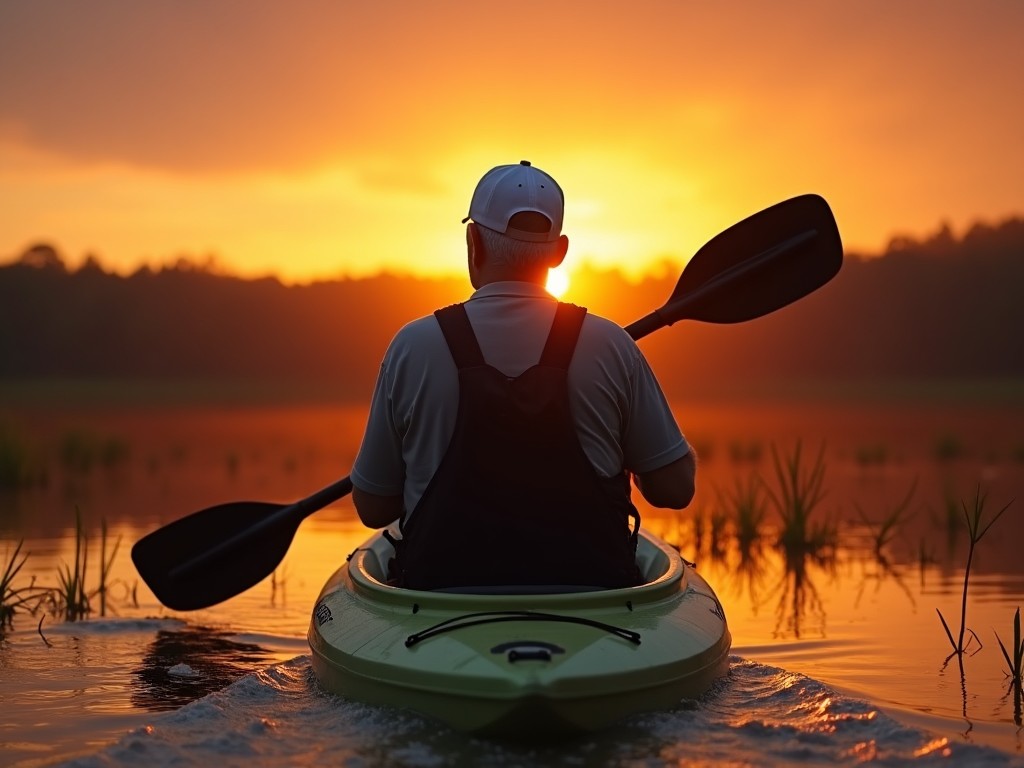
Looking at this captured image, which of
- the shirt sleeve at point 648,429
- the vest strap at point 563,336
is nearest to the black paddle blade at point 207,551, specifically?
the shirt sleeve at point 648,429

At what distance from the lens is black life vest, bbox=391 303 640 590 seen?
130 inches

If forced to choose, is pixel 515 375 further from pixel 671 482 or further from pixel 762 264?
pixel 762 264

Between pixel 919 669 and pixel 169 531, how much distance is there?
333 cm

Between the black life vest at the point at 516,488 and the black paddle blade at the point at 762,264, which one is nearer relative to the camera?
the black life vest at the point at 516,488

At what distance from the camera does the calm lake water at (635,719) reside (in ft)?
9.82

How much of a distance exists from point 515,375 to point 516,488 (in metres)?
0.31

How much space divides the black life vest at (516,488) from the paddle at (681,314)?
1654 mm

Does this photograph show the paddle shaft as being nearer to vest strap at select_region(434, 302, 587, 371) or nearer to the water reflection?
the water reflection

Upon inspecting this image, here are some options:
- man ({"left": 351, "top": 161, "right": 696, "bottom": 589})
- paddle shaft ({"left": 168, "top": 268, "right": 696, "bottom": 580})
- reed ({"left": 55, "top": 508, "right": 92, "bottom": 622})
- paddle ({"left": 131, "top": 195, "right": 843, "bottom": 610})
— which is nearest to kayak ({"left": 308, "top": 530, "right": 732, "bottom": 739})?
man ({"left": 351, "top": 161, "right": 696, "bottom": 589})

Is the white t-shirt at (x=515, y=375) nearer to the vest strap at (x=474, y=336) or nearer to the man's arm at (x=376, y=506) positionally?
the vest strap at (x=474, y=336)

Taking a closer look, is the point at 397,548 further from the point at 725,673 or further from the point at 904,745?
the point at 904,745

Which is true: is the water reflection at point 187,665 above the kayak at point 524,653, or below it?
below

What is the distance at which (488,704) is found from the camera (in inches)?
114

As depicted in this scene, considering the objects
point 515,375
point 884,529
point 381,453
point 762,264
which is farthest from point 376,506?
point 884,529
